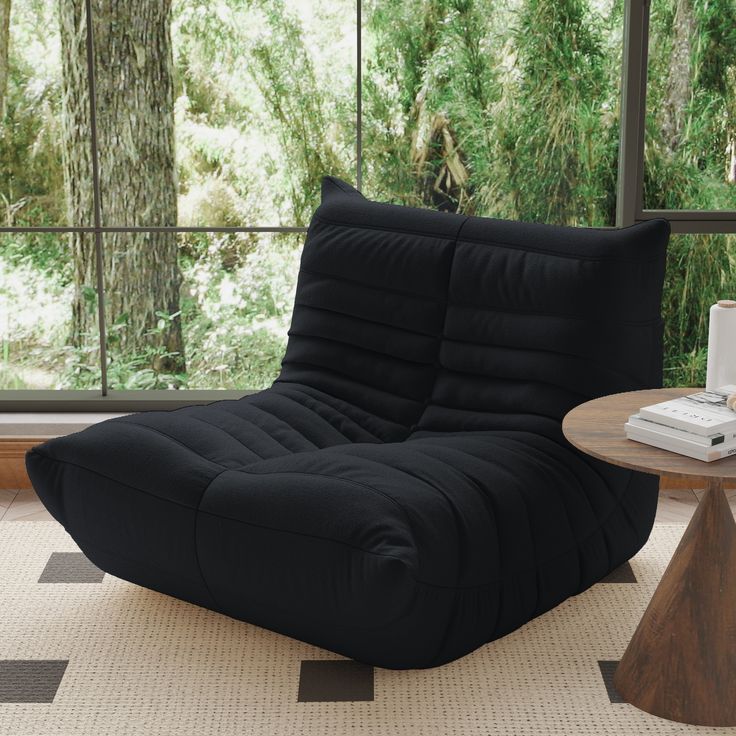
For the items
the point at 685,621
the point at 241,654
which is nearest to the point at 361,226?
the point at 241,654

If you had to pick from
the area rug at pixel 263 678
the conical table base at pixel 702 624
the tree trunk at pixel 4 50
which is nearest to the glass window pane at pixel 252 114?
the tree trunk at pixel 4 50

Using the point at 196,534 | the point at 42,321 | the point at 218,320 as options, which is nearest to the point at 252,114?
the point at 218,320

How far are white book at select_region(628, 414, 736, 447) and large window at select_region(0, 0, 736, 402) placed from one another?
2038 mm

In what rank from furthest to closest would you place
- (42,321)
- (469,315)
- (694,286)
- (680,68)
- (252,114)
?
(42,321)
(252,114)
(694,286)
(680,68)
(469,315)

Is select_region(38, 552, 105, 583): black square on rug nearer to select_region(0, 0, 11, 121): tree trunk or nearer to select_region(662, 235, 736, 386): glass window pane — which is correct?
select_region(662, 235, 736, 386): glass window pane

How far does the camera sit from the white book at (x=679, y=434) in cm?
208

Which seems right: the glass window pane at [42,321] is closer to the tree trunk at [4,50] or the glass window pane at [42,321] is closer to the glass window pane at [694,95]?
the tree trunk at [4,50]

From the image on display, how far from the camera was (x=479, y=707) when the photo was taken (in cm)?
231

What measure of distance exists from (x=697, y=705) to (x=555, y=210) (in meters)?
2.36

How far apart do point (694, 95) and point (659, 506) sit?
1.48 metres

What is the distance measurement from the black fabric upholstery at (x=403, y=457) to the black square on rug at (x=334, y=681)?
9 cm

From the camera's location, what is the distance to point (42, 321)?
504cm

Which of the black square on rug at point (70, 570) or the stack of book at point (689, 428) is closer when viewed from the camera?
the stack of book at point (689, 428)

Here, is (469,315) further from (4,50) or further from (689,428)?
(4,50)
